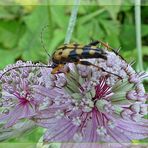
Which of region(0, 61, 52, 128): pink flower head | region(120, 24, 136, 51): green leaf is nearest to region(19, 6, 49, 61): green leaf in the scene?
region(120, 24, 136, 51): green leaf

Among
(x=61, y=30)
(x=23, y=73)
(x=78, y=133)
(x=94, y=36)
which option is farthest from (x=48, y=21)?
(x=78, y=133)

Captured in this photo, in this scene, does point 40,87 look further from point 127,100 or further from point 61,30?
point 61,30

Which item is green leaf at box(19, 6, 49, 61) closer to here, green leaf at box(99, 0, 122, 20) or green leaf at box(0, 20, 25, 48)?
green leaf at box(0, 20, 25, 48)

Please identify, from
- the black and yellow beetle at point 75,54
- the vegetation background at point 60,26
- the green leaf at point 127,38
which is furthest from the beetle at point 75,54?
the green leaf at point 127,38

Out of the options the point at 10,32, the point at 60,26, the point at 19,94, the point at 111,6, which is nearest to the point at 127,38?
the point at 111,6

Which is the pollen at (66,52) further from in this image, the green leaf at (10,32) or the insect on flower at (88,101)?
the green leaf at (10,32)

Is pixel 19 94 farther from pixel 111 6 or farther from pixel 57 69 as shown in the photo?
pixel 111 6
